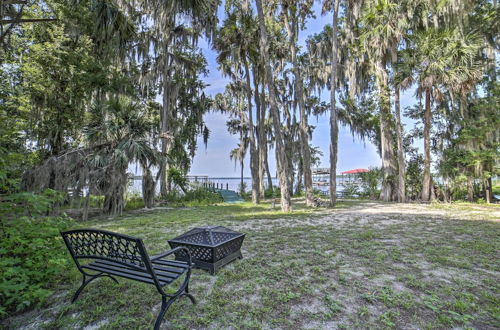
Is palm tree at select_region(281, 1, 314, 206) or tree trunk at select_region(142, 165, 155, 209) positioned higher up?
palm tree at select_region(281, 1, 314, 206)

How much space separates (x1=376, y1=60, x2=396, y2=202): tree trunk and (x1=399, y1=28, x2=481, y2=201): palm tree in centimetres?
97

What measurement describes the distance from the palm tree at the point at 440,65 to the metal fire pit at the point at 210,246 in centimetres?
1239

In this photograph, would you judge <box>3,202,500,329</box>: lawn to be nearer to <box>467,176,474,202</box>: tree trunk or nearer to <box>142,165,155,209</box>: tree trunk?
<box>142,165,155,209</box>: tree trunk

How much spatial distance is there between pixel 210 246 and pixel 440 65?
1285 cm

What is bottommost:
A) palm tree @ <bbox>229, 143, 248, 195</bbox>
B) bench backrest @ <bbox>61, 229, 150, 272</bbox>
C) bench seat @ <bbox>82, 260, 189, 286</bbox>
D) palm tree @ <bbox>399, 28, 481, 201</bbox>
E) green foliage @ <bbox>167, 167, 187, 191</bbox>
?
bench seat @ <bbox>82, 260, 189, 286</bbox>

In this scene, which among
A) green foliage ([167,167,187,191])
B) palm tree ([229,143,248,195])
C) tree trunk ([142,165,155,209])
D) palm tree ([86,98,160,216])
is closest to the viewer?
palm tree ([86,98,160,216])

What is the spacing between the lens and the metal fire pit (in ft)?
9.98

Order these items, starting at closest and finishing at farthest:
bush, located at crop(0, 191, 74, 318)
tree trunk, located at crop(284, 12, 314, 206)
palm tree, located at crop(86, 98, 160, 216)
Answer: bush, located at crop(0, 191, 74, 318) < palm tree, located at crop(86, 98, 160, 216) < tree trunk, located at crop(284, 12, 314, 206)

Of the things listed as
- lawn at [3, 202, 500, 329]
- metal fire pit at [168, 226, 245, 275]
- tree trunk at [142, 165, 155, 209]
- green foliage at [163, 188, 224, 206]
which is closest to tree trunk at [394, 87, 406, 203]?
lawn at [3, 202, 500, 329]

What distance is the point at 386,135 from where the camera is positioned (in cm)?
1305

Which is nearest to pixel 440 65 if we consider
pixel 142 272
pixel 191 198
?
pixel 191 198

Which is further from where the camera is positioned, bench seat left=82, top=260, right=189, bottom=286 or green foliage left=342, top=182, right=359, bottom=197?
green foliage left=342, top=182, right=359, bottom=197

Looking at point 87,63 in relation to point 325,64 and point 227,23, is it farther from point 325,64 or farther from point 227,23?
point 325,64

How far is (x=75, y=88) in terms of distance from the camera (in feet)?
30.0
